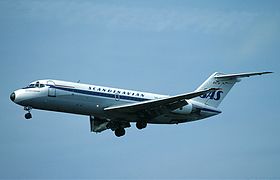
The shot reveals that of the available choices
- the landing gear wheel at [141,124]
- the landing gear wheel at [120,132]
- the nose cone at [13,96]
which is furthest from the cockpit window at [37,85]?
the landing gear wheel at [120,132]

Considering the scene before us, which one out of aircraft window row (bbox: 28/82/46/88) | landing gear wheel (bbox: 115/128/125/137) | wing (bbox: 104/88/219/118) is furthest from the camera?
landing gear wheel (bbox: 115/128/125/137)

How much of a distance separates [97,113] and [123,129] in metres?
5.08

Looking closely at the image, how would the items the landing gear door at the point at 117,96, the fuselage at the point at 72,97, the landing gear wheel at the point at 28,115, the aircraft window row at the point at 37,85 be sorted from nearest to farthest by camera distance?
the landing gear wheel at the point at 28,115 < the fuselage at the point at 72,97 < the aircraft window row at the point at 37,85 < the landing gear door at the point at 117,96

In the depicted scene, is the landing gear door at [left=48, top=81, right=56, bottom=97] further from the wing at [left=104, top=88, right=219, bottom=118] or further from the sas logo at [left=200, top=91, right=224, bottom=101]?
the sas logo at [left=200, top=91, right=224, bottom=101]

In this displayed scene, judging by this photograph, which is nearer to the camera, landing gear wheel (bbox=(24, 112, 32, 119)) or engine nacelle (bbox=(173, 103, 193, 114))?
landing gear wheel (bbox=(24, 112, 32, 119))

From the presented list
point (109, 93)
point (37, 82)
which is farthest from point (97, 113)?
point (37, 82)

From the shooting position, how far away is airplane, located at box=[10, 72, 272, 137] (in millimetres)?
44344

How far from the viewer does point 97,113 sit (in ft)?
150

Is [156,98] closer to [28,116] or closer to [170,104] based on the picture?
[170,104]

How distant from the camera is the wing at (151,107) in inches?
1775

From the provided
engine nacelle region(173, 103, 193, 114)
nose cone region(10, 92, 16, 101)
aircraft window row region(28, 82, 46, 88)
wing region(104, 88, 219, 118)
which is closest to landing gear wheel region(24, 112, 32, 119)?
nose cone region(10, 92, 16, 101)

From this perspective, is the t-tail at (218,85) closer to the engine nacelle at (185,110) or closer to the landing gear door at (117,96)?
the engine nacelle at (185,110)

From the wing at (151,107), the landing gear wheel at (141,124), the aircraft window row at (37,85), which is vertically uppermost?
the aircraft window row at (37,85)

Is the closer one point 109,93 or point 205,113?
point 109,93
